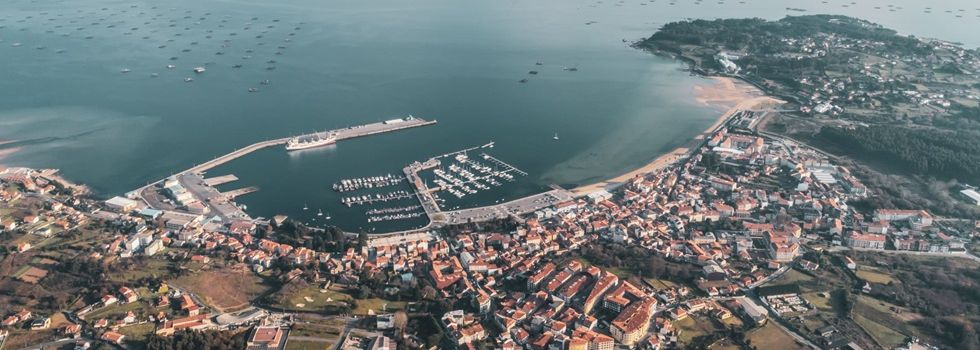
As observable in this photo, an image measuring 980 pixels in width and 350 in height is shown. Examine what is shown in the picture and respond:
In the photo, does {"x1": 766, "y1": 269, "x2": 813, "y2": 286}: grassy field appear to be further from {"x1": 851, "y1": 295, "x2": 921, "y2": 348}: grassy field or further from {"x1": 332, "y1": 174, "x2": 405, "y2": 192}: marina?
{"x1": 332, "y1": 174, "x2": 405, "y2": 192}: marina

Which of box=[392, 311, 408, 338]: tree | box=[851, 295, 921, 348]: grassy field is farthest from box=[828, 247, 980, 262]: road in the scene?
box=[392, 311, 408, 338]: tree

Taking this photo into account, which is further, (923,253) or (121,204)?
(121,204)

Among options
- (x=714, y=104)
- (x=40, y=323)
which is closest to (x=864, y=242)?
(x=714, y=104)

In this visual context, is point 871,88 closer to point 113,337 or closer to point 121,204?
point 121,204

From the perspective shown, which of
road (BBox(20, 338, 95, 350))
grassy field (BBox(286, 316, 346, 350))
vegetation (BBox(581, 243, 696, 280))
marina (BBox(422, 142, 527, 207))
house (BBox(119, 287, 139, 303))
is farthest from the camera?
marina (BBox(422, 142, 527, 207))

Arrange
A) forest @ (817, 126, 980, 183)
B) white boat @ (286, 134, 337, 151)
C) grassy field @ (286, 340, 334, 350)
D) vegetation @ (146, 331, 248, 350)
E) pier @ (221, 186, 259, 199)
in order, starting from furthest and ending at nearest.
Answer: white boat @ (286, 134, 337, 151)
forest @ (817, 126, 980, 183)
pier @ (221, 186, 259, 199)
grassy field @ (286, 340, 334, 350)
vegetation @ (146, 331, 248, 350)

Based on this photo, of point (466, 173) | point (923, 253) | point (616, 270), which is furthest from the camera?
point (466, 173)
